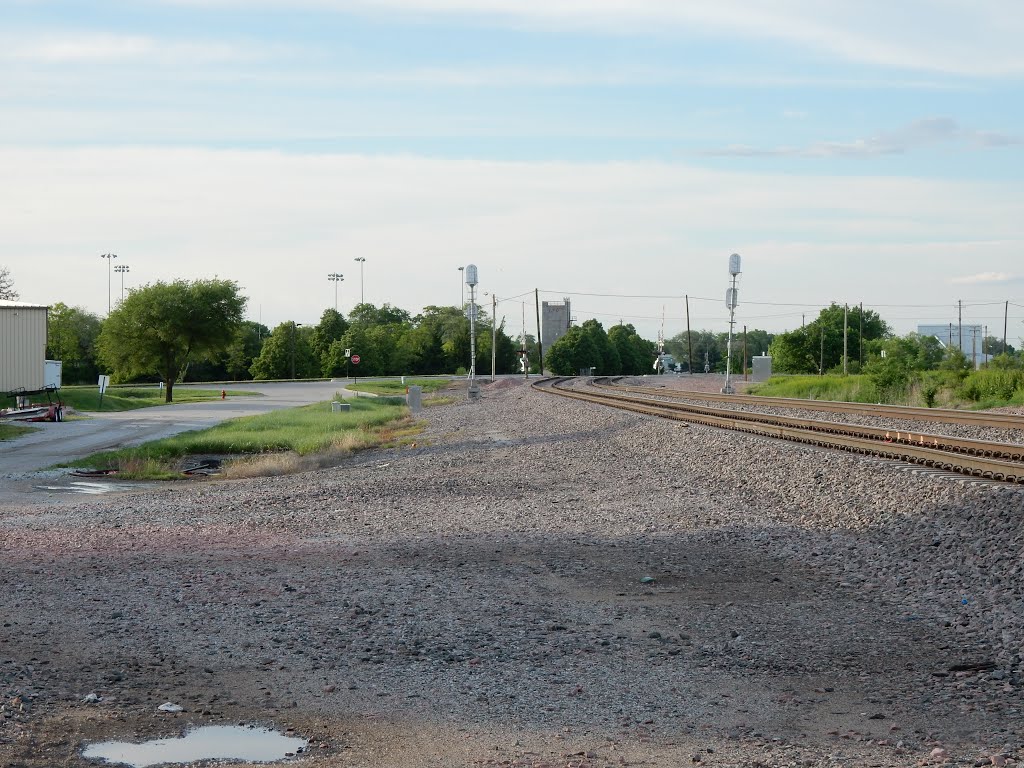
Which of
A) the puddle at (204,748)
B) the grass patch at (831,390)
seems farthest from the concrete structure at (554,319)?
the puddle at (204,748)

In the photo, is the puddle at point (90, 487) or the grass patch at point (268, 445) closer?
the puddle at point (90, 487)

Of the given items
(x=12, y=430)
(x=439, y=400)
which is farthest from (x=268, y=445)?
(x=439, y=400)

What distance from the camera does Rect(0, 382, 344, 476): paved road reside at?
92.1 feet

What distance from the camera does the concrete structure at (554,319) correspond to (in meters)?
194

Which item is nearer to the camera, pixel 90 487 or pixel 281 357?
pixel 90 487

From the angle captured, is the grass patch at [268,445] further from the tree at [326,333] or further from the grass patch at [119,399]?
the tree at [326,333]

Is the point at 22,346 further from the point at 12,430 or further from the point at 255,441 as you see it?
the point at 255,441

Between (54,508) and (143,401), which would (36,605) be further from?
(143,401)

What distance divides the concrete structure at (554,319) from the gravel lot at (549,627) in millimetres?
178573

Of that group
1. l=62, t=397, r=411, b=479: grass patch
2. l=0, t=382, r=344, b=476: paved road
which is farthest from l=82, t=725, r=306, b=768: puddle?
l=0, t=382, r=344, b=476: paved road

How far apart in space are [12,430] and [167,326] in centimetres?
3336

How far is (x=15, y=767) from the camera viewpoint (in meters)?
5.13

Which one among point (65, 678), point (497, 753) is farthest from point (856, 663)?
point (65, 678)

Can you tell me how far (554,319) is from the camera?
194750 mm
